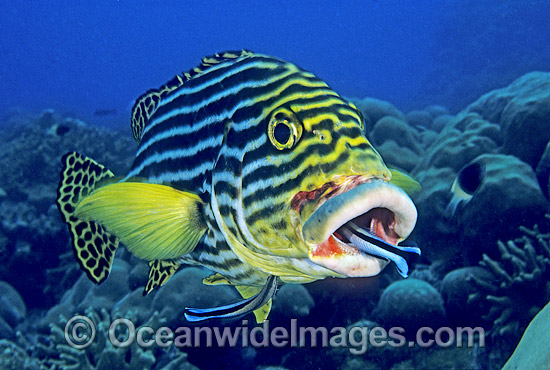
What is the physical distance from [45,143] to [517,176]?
1274cm

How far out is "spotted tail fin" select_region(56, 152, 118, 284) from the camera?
2424 millimetres

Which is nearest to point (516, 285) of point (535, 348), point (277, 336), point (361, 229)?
point (535, 348)

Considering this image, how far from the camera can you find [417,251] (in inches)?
53.7

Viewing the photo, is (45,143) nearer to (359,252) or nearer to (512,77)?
(359,252)

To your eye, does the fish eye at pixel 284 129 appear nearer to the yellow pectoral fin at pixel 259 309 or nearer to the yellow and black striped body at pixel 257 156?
the yellow and black striped body at pixel 257 156

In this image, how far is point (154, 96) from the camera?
2.83 m

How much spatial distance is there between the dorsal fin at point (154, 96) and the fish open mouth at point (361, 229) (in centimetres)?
142

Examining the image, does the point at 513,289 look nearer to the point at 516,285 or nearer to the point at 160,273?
the point at 516,285

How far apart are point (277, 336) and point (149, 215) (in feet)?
12.3

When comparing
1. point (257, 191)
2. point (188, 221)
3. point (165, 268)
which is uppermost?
point (257, 191)

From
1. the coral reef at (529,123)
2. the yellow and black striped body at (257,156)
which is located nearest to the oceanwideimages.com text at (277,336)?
the yellow and black striped body at (257,156)

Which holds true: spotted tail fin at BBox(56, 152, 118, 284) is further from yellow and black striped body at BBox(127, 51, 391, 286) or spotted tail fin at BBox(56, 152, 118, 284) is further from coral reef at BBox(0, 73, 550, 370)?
coral reef at BBox(0, 73, 550, 370)

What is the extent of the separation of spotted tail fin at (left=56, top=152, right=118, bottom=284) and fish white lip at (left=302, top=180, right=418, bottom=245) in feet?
5.36

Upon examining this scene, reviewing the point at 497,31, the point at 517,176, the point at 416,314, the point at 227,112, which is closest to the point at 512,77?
the point at 497,31
